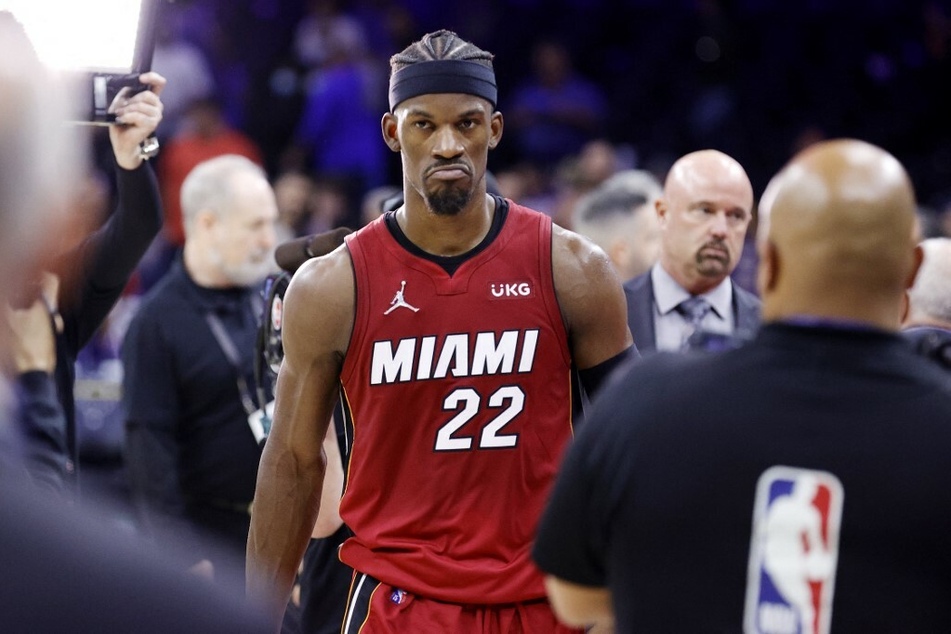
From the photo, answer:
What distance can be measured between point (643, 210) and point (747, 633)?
3.95m

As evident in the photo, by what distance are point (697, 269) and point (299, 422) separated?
81.1 inches

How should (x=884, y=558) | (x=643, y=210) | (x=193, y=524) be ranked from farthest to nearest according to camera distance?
1. (x=643, y=210)
2. (x=193, y=524)
3. (x=884, y=558)

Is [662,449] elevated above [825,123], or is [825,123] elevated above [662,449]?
[825,123]

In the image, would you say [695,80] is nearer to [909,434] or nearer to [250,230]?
[250,230]

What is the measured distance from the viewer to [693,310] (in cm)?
525

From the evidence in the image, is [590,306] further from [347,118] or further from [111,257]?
[347,118]

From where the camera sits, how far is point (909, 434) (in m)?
2.29

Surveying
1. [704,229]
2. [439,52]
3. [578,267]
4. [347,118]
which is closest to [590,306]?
[578,267]

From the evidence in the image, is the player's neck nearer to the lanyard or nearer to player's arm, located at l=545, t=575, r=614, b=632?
player's arm, located at l=545, t=575, r=614, b=632

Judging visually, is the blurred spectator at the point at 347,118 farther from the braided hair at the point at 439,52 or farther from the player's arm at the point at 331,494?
the braided hair at the point at 439,52

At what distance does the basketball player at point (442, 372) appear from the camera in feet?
11.7

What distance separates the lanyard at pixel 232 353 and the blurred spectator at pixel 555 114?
6.36 meters

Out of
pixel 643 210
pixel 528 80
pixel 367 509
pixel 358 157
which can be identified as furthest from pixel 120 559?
pixel 528 80

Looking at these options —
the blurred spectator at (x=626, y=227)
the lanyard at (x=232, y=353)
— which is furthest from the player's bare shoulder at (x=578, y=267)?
the blurred spectator at (x=626, y=227)
